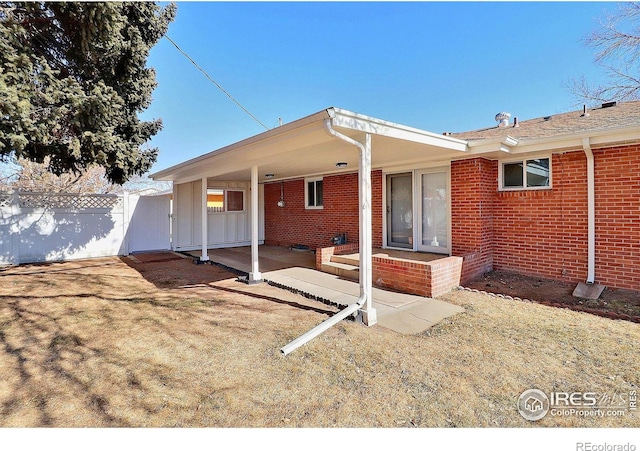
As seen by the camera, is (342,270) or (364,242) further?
(342,270)

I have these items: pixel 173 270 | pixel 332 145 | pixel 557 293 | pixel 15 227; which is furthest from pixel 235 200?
pixel 557 293

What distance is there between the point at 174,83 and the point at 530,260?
1207 cm

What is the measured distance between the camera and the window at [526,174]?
6.22 meters

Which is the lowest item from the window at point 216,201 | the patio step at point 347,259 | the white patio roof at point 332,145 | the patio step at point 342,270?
the patio step at point 342,270

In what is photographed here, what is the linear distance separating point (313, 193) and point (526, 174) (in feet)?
20.8

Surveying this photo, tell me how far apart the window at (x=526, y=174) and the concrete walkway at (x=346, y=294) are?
134 inches

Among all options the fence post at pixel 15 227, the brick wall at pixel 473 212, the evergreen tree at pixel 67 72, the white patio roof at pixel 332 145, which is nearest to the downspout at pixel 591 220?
the brick wall at pixel 473 212

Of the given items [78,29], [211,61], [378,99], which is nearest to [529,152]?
[78,29]

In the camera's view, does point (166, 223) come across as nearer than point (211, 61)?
No

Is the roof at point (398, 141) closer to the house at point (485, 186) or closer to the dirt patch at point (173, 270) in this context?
the house at point (485, 186)

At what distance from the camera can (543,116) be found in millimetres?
8789

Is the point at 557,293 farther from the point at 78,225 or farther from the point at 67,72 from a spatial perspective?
the point at 78,225

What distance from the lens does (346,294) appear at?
5453mm

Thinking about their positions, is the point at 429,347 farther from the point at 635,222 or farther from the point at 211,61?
the point at 211,61
